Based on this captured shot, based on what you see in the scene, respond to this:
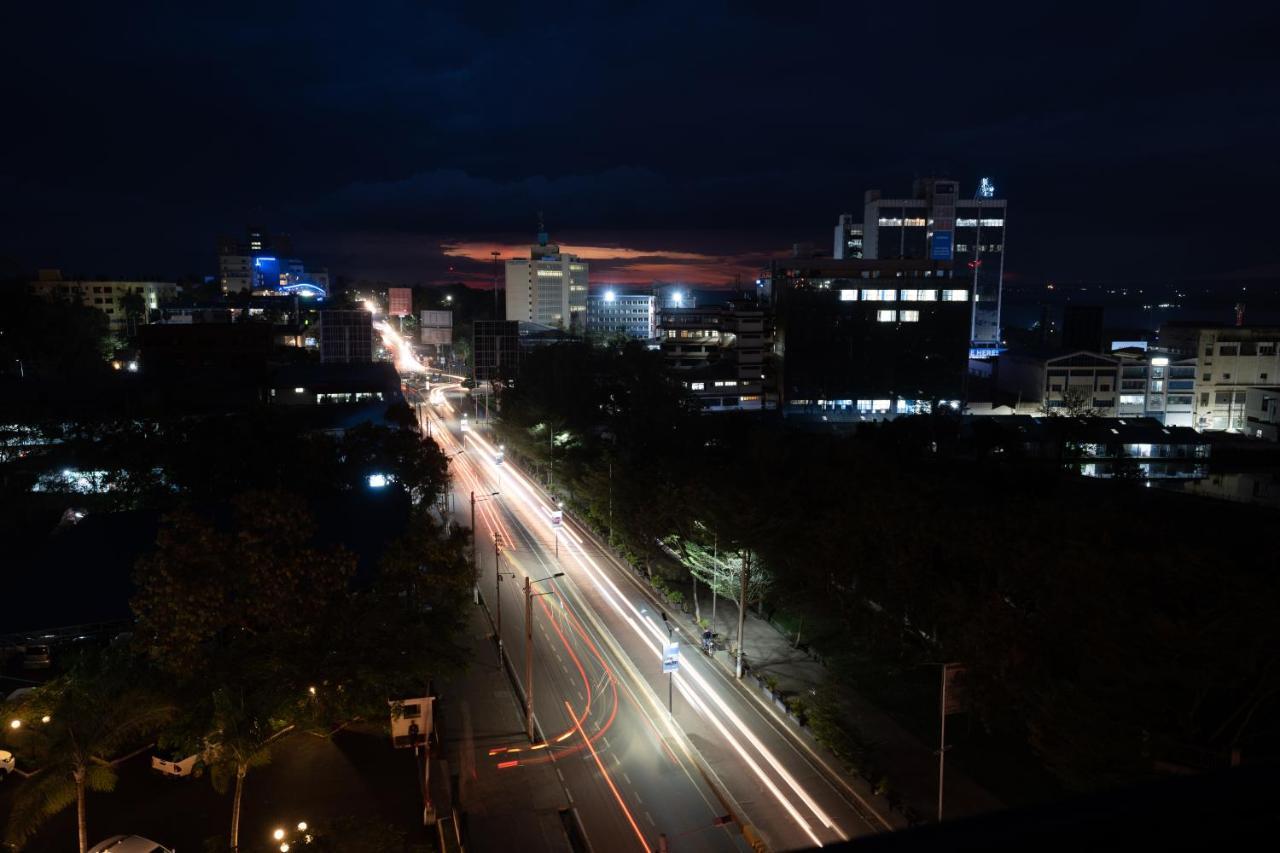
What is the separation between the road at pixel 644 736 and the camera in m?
15.7

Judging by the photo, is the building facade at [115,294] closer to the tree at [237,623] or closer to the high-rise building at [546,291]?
the high-rise building at [546,291]

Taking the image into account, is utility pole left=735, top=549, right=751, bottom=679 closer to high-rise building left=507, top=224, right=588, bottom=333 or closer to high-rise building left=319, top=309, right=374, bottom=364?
high-rise building left=319, top=309, right=374, bottom=364

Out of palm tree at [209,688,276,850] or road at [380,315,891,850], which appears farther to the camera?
road at [380,315,891,850]

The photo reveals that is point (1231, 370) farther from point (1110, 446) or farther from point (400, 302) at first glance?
point (400, 302)

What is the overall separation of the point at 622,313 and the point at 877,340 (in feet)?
200

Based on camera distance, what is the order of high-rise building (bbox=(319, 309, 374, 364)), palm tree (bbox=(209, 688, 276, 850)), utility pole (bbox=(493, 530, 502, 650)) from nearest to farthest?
palm tree (bbox=(209, 688, 276, 850))
utility pole (bbox=(493, 530, 502, 650))
high-rise building (bbox=(319, 309, 374, 364))

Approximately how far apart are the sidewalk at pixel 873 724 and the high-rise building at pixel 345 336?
47893 millimetres

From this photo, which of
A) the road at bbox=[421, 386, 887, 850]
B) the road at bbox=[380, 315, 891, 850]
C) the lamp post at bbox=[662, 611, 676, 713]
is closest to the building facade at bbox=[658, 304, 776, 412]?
the road at bbox=[380, 315, 891, 850]

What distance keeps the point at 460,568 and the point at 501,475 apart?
2686cm

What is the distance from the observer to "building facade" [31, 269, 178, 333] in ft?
325

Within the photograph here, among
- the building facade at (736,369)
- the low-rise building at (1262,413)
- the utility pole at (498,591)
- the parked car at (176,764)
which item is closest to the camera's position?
the parked car at (176,764)

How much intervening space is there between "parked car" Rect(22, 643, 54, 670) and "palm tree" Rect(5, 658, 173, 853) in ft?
28.0

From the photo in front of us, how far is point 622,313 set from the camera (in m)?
122

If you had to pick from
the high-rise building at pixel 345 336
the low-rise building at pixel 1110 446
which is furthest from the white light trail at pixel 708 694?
the high-rise building at pixel 345 336
